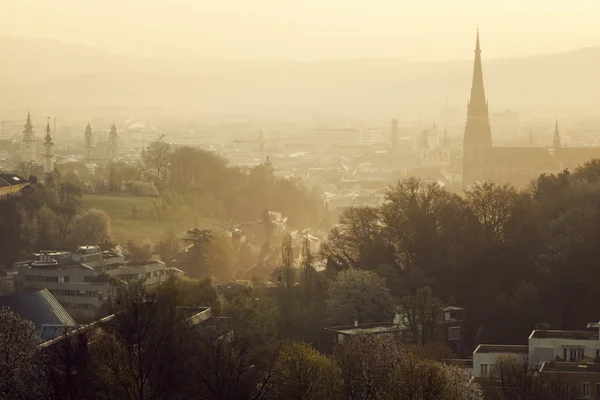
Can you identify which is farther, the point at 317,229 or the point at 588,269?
the point at 317,229

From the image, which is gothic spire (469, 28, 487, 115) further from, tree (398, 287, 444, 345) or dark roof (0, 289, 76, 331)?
tree (398, 287, 444, 345)

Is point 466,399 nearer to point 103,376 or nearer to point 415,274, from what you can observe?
point 103,376

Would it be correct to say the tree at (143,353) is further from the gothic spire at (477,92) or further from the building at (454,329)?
the gothic spire at (477,92)

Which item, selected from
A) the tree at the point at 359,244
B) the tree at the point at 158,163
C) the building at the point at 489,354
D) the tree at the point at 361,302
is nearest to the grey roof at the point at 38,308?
the tree at the point at 361,302

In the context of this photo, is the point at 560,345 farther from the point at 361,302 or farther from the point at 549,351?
the point at 361,302

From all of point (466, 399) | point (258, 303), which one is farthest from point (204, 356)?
point (258, 303)

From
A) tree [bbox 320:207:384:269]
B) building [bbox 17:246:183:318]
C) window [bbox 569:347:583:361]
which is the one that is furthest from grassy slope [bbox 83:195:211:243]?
window [bbox 569:347:583:361]
